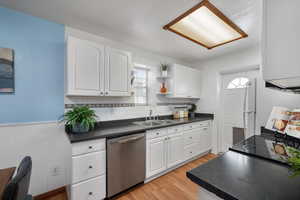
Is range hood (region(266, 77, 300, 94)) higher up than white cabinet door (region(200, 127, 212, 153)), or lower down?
higher up

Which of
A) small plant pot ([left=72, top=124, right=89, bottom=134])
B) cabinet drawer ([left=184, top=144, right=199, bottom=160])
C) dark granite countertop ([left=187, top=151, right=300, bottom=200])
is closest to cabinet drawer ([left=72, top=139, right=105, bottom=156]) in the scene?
small plant pot ([left=72, top=124, right=89, bottom=134])

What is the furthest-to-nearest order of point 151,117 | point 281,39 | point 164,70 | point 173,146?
1. point 164,70
2. point 151,117
3. point 173,146
4. point 281,39

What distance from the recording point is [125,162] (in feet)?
5.61

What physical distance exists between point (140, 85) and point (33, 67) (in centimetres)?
170

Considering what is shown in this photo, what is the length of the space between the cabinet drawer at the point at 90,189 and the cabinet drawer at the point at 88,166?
2.5 inches

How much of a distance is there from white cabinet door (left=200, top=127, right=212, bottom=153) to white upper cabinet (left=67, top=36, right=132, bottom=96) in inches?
78.9

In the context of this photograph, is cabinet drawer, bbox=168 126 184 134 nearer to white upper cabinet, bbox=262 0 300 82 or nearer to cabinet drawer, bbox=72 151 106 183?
cabinet drawer, bbox=72 151 106 183

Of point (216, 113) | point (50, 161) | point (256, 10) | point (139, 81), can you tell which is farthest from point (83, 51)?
point (216, 113)

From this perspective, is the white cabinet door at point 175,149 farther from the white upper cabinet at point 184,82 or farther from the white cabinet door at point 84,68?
the white cabinet door at point 84,68

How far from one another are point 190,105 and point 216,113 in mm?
674

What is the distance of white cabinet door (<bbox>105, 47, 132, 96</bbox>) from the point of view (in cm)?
189

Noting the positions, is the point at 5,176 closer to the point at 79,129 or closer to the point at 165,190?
the point at 79,129

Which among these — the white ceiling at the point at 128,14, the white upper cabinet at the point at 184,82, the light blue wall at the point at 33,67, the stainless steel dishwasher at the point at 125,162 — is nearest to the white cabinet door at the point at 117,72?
the white ceiling at the point at 128,14

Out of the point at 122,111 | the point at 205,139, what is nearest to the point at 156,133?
the point at 122,111
